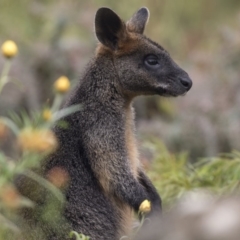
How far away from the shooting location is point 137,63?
714cm

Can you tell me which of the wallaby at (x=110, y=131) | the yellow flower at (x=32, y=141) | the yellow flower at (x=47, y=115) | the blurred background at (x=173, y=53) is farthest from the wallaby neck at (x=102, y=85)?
the blurred background at (x=173, y=53)

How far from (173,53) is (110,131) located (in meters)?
9.26

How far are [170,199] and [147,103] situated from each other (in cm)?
619

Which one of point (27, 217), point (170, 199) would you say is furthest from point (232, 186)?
point (27, 217)

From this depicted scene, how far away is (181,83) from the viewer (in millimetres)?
7090

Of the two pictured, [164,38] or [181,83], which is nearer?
[181,83]

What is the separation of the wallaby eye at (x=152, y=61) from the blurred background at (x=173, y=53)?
319cm

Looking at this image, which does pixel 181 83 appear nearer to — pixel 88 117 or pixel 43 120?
pixel 88 117

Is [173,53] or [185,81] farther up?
[173,53]

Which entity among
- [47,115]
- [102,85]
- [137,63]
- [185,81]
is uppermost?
[137,63]

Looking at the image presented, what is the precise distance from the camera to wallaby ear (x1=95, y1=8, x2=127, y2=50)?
707 centimetres

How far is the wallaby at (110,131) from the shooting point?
644cm

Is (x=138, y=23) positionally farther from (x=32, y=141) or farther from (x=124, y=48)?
(x=32, y=141)

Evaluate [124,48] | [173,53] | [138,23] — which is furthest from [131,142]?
[173,53]
